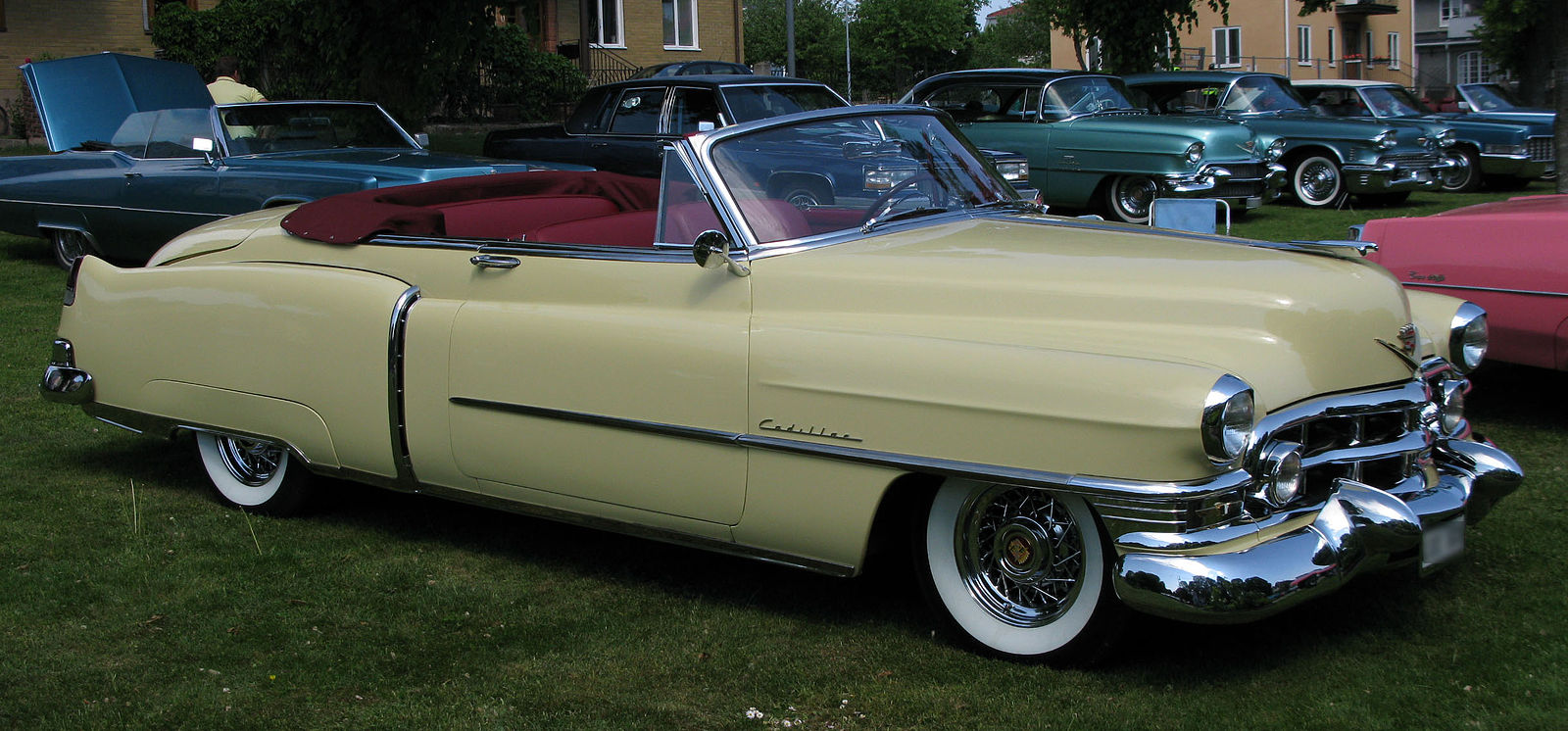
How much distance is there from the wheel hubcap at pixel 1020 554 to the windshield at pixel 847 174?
39.2 inches

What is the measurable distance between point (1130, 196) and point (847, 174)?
31.0ft

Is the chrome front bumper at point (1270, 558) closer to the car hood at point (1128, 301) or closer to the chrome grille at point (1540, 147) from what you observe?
the car hood at point (1128, 301)

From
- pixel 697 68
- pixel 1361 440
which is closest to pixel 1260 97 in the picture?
pixel 1361 440

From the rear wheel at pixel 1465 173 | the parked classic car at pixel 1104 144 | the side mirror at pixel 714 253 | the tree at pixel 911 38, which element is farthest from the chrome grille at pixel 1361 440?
the tree at pixel 911 38

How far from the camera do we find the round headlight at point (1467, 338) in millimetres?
4043

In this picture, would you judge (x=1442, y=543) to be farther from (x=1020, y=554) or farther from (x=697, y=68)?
(x=697, y=68)

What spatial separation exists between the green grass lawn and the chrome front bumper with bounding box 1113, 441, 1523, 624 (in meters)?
0.29

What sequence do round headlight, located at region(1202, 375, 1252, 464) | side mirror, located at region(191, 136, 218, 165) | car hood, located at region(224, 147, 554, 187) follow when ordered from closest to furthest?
1. round headlight, located at region(1202, 375, 1252, 464)
2. car hood, located at region(224, 147, 554, 187)
3. side mirror, located at region(191, 136, 218, 165)

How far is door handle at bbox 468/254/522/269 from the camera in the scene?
427 centimetres

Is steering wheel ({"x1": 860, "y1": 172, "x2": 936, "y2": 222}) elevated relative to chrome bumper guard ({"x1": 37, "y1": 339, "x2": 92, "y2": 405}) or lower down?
elevated

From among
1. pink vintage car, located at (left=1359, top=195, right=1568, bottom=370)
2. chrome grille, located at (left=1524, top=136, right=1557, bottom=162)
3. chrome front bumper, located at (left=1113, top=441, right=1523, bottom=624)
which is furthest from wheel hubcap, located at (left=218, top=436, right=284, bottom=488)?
chrome grille, located at (left=1524, top=136, right=1557, bottom=162)

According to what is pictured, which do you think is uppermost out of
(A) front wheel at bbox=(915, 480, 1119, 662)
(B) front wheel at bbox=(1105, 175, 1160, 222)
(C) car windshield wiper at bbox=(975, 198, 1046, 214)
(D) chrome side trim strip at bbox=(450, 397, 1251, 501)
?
(B) front wheel at bbox=(1105, 175, 1160, 222)

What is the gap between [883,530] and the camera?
3.70 m

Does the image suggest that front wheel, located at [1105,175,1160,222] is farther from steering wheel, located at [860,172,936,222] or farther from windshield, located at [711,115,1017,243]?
steering wheel, located at [860,172,936,222]
